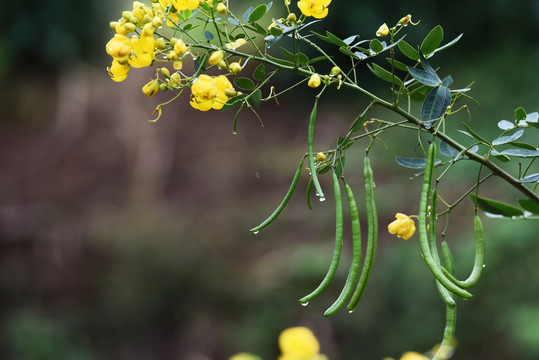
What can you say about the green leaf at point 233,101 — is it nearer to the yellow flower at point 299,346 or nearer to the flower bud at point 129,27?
the flower bud at point 129,27

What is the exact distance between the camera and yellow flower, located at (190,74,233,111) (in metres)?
0.88

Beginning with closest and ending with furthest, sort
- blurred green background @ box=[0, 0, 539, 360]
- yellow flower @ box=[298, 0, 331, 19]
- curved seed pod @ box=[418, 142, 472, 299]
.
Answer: curved seed pod @ box=[418, 142, 472, 299] → yellow flower @ box=[298, 0, 331, 19] → blurred green background @ box=[0, 0, 539, 360]

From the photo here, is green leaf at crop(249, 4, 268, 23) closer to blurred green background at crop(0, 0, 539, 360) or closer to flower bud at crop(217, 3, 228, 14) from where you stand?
flower bud at crop(217, 3, 228, 14)

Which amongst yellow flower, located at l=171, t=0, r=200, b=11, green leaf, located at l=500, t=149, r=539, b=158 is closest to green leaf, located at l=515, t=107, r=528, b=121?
green leaf, located at l=500, t=149, r=539, b=158

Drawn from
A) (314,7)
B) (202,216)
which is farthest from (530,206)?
(202,216)

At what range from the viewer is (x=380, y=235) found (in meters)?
3.89

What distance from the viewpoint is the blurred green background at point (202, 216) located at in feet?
10.5

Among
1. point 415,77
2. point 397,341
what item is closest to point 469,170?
point 397,341

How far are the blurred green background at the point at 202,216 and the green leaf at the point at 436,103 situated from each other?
2.16 m

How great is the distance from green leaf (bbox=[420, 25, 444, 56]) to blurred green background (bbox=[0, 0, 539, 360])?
2182 millimetres

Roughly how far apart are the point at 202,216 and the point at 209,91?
144 inches

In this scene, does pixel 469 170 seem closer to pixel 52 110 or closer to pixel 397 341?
pixel 397 341

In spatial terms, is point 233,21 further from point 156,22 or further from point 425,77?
point 425,77

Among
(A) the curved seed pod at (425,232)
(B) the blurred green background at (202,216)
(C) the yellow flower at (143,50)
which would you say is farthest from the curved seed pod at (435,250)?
(B) the blurred green background at (202,216)
